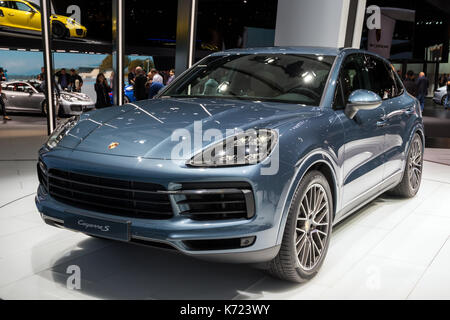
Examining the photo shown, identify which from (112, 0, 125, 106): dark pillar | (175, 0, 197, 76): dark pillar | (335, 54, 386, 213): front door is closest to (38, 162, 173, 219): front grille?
(335, 54, 386, 213): front door

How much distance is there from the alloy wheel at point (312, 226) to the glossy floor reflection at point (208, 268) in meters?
0.16

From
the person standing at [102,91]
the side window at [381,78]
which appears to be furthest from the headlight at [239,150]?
the person standing at [102,91]

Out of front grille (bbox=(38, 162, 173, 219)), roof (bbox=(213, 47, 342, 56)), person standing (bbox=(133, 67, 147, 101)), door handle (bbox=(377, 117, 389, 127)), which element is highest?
roof (bbox=(213, 47, 342, 56))

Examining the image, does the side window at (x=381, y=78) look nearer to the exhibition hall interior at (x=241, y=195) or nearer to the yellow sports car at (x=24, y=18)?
the exhibition hall interior at (x=241, y=195)

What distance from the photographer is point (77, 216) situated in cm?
242

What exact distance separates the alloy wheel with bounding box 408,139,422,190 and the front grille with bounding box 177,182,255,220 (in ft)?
9.17

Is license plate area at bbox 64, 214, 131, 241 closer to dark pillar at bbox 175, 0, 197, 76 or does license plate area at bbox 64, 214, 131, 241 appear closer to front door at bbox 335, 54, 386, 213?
front door at bbox 335, 54, 386, 213

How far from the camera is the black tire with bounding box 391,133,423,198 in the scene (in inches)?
178

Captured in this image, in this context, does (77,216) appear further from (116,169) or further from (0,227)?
(0,227)

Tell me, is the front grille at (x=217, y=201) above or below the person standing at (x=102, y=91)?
above

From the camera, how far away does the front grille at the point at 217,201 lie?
7.21ft

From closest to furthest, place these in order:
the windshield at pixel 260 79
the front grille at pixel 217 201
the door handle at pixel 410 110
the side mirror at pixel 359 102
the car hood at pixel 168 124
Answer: the front grille at pixel 217 201 → the car hood at pixel 168 124 → the side mirror at pixel 359 102 → the windshield at pixel 260 79 → the door handle at pixel 410 110

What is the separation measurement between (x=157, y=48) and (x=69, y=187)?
1925cm
